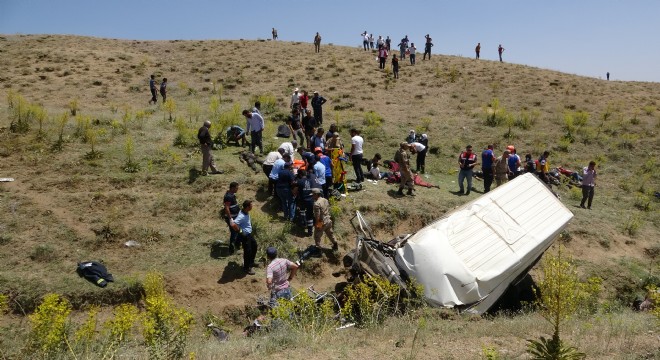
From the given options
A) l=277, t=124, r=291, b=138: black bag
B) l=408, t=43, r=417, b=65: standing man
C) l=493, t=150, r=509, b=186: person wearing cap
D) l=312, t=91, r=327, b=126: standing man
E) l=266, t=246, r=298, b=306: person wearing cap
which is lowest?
l=266, t=246, r=298, b=306: person wearing cap

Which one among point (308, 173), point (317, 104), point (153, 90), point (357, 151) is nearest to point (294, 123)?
point (317, 104)

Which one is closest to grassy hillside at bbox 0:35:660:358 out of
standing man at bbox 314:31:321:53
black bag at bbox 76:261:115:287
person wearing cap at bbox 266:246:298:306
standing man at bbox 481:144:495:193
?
black bag at bbox 76:261:115:287

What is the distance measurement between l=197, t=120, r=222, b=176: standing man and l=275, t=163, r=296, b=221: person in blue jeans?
278 centimetres

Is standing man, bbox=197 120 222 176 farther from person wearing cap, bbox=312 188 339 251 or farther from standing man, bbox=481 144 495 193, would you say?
standing man, bbox=481 144 495 193

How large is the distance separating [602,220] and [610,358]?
10.4 metres

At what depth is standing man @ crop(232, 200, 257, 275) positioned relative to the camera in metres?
9.99

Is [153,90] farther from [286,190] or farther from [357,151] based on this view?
[286,190]

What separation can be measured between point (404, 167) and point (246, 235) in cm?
593

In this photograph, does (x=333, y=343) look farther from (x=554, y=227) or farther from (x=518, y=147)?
(x=518, y=147)

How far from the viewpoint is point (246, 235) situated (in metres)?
10.1

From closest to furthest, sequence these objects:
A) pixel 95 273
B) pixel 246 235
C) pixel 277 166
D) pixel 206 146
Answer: pixel 95 273, pixel 246 235, pixel 277 166, pixel 206 146

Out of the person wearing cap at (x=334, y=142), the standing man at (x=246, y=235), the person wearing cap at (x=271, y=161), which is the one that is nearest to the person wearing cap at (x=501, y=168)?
the person wearing cap at (x=334, y=142)

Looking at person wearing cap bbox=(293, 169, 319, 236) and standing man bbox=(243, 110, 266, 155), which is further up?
standing man bbox=(243, 110, 266, 155)

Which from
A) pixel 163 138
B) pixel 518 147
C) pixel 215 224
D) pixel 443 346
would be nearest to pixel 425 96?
pixel 518 147
